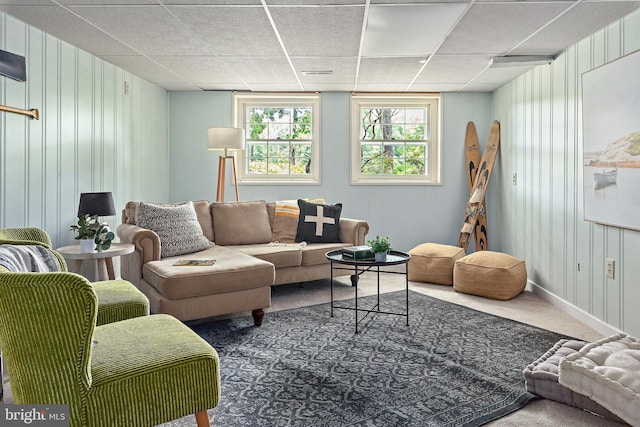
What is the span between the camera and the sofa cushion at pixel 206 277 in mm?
3049

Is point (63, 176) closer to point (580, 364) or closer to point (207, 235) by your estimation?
point (207, 235)

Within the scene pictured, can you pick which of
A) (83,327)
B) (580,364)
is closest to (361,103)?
(580,364)

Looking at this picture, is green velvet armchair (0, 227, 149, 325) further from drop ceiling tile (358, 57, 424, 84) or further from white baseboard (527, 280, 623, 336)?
white baseboard (527, 280, 623, 336)

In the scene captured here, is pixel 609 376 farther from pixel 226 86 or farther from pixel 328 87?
pixel 226 86

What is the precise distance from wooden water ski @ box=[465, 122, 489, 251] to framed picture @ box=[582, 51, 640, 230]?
6.62 feet

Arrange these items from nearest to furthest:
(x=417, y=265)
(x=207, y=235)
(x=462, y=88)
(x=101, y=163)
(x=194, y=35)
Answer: (x=194, y=35) → (x=101, y=163) → (x=207, y=235) → (x=417, y=265) → (x=462, y=88)

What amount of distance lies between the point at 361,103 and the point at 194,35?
272 centimetres

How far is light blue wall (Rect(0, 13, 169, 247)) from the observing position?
3119mm

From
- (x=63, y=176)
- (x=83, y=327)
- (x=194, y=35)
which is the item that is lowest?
(x=83, y=327)

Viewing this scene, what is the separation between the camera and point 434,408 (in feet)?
6.86

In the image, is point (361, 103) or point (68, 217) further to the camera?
point (361, 103)

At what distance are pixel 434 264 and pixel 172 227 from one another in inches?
103

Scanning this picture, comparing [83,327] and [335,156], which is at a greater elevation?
[335,156]

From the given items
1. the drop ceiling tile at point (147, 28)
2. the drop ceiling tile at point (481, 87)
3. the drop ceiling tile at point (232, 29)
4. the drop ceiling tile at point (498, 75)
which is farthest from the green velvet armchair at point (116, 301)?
the drop ceiling tile at point (481, 87)
